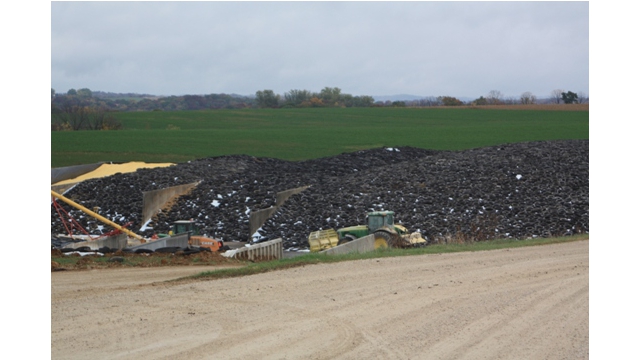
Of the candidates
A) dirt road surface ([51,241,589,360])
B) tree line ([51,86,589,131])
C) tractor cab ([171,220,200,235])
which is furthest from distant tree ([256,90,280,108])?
dirt road surface ([51,241,589,360])

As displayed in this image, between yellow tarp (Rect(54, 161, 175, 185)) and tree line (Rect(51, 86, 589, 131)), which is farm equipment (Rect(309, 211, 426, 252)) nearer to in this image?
yellow tarp (Rect(54, 161, 175, 185))

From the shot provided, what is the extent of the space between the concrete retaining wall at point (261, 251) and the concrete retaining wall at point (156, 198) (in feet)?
25.9

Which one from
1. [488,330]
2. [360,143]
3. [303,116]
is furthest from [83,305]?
[303,116]

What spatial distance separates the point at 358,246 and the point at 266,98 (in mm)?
80121

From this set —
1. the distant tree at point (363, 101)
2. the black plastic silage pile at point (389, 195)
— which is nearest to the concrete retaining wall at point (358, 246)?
the black plastic silage pile at point (389, 195)

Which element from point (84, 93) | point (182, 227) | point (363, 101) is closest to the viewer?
point (182, 227)

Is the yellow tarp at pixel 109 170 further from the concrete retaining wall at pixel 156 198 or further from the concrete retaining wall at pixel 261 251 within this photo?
the concrete retaining wall at pixel 261 251

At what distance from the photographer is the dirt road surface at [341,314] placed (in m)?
8.36

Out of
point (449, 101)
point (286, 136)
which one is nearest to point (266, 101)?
point (449, 101)

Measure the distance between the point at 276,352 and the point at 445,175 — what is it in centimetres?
1881

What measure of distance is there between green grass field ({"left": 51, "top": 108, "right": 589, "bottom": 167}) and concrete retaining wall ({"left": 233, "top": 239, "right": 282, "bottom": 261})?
62.3ft

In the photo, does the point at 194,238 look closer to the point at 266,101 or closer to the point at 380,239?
the point at 380,239

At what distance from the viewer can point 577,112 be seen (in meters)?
68.3

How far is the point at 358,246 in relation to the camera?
1820 cm
